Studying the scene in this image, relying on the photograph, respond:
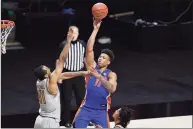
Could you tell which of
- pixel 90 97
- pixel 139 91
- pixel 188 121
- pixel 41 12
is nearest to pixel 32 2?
pixel 41 12

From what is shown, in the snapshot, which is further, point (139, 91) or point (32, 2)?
point (32, 2)

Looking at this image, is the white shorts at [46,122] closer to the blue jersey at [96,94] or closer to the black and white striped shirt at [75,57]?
the blue jersey at [96,94]

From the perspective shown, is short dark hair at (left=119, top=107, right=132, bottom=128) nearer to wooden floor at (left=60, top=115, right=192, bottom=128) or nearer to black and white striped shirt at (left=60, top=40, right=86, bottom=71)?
black and white striped shirt at (left=60, top=40, right=86, bottom=71)

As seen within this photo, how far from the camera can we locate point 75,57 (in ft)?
28.8

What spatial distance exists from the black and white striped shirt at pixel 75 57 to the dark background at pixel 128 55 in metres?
1.40

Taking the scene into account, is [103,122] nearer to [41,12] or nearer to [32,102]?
[32,102]

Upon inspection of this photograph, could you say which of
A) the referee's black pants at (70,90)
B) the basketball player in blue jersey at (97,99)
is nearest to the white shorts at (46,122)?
the basketball player in blue jersey at (97,99)

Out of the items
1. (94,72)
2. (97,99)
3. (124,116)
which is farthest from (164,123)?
(124,116)

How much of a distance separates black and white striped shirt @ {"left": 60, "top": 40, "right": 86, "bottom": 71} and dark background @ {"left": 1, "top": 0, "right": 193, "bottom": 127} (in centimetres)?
140

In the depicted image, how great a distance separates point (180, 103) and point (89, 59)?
11.6 ft

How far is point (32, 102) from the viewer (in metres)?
10.4

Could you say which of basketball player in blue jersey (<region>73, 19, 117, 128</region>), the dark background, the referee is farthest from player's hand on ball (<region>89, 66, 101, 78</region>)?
the dark background

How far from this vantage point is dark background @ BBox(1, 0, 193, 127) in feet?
34.2

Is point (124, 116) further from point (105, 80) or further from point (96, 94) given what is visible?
point (96, 94)
